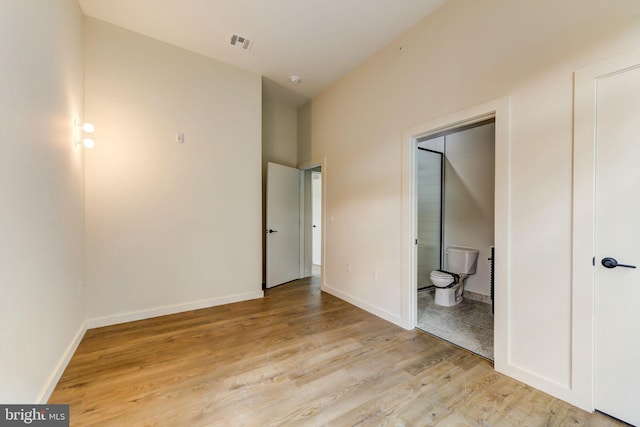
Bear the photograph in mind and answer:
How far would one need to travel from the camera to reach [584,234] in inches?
62.2

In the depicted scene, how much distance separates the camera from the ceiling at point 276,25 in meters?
2.40

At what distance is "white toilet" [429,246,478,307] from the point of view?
11.0 feet

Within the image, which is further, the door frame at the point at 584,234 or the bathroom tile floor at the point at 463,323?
the bathroom tile floor at the point at 463,323

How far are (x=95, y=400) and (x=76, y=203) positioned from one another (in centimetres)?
169

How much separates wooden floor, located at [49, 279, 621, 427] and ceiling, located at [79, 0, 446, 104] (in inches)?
123

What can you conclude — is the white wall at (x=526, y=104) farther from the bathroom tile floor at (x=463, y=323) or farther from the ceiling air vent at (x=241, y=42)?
the ceiling air vent at (x=241, y=42)

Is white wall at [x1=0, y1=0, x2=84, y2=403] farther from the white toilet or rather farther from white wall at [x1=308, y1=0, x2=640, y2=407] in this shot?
the white toilet

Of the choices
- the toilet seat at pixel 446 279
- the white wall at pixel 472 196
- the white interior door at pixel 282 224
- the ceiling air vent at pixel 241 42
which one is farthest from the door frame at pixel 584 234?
the white interior door at pixel 282 224

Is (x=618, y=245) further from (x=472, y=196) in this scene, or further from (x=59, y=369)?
(x=59, y=369)

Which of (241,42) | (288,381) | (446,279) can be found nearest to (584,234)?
(446,279)

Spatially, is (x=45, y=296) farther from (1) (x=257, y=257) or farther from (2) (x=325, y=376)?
(1) (x=257, y=257)

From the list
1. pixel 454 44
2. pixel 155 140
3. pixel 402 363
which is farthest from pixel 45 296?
pixel 454 44

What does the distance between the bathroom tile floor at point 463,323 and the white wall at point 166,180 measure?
7.51 feet

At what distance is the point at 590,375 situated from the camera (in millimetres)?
1574
